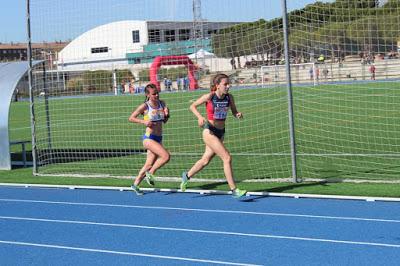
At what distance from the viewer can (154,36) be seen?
1647cm

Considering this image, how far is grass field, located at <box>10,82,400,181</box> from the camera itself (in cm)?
1445

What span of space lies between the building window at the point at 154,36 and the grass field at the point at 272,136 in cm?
280

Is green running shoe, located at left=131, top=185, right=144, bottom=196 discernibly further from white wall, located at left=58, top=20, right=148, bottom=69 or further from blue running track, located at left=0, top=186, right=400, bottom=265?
white wall, located at left=58, top=20, right=148, bottom=69

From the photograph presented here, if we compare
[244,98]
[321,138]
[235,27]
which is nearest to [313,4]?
[235,27]

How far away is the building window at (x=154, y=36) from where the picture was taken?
16.1 m

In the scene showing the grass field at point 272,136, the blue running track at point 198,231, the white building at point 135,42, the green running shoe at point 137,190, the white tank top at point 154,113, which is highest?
the white building at point 135,42

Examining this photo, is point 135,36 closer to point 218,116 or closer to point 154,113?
point 154,113

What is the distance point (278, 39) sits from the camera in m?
14.1

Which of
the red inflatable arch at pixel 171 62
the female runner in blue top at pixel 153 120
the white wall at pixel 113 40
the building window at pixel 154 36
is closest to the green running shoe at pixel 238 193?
the female runner in blue top at pixel 153 120

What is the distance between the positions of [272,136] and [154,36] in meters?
5.66

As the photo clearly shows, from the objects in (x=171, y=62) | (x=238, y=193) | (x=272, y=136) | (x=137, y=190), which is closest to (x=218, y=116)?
(x=238, y=193)

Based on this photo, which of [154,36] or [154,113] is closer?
[154,113]

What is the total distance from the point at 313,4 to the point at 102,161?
667 centimetres

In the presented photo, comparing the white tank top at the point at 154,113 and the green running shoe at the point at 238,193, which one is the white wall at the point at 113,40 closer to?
the white tank top at the point at 154,113
